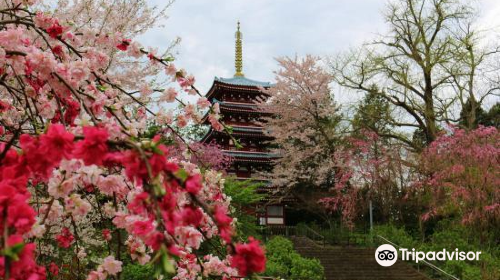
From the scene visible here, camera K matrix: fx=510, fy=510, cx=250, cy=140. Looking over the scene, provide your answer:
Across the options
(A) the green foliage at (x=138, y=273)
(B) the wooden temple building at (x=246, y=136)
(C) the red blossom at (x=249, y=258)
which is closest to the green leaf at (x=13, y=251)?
(C) the red blossom at (x=249, y=258)

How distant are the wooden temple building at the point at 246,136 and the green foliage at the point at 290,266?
1045 cm

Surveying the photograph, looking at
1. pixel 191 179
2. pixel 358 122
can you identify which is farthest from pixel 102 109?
pixel 358 122

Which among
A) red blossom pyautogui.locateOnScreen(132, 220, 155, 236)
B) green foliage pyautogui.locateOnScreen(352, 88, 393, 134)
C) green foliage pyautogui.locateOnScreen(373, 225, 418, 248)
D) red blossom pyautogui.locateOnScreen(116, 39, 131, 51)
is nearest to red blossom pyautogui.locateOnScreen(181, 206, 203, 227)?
red blossom pyautogui.locateOnScreen(132, 220, 155, 236)

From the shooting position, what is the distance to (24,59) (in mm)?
2498

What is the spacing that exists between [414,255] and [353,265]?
183 cm

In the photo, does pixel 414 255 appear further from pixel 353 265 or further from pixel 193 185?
pixel 193 185

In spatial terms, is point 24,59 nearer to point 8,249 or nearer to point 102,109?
point 102,109

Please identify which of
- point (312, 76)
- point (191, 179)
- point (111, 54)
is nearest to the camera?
point (191, 179)

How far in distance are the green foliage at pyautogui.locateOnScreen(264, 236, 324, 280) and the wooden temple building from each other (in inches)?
411

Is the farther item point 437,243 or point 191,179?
point 437,243

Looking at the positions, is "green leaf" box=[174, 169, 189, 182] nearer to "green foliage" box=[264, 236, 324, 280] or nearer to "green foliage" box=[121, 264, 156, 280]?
"green foliage" box=[121, 264, 156, 280]

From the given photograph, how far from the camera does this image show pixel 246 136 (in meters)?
25.9

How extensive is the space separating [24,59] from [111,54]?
539cm

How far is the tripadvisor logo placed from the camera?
45.9 feet
